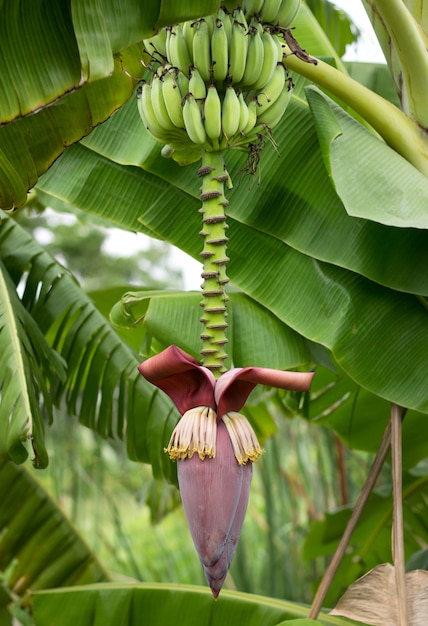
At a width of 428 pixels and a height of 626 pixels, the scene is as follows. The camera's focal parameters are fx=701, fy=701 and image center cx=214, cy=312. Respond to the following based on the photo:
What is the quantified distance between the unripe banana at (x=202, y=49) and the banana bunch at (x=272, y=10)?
0.27 feet

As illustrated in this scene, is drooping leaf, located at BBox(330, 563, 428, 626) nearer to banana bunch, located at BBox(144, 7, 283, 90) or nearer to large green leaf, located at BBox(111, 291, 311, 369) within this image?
large green leaf, located at BBox(111, 291, 311, 369)

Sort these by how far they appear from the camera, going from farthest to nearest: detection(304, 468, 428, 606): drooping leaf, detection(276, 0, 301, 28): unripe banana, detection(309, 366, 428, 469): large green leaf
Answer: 1. detection(304, 468, 428, 606): drooping leaf
2. detection(309, 366, 428, 469): large green leaf
3. detection(276, 0, 301, 28): unripe banana

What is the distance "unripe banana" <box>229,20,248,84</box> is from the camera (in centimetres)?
80

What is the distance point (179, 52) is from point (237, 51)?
3.0 inches

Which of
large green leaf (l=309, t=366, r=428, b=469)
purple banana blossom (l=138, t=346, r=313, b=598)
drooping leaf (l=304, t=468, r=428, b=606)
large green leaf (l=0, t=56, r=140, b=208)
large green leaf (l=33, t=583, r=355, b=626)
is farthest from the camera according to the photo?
drooping leaf (l=304, t=468, r=428, b=606)

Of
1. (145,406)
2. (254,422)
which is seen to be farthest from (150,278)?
(145,406)

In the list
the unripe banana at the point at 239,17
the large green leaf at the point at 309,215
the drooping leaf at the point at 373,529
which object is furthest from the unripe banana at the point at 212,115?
the drooping leaf at the point at 373,529

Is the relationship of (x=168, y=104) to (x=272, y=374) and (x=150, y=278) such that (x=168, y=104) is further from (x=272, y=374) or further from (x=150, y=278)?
(x=150, y=278)

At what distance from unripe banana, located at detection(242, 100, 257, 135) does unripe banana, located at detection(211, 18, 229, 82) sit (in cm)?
5

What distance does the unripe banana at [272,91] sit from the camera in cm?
86

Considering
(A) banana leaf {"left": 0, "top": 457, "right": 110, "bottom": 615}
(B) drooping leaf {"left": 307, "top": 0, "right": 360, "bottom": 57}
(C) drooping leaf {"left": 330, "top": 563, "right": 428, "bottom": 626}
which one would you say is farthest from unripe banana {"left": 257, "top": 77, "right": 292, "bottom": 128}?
(A) banana leaf {"left": 0, "top": 457, "right": 110, "bottom": 615}

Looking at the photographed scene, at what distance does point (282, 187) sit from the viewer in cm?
124

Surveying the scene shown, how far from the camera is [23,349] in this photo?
1.28 m

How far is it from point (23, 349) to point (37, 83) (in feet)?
1.91
